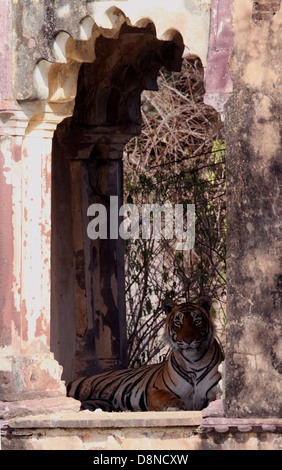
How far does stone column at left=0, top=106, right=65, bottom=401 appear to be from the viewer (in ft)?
30.2

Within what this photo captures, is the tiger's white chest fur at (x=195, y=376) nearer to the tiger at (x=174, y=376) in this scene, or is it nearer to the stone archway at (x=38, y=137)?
the tiger at (x=174, y=376)

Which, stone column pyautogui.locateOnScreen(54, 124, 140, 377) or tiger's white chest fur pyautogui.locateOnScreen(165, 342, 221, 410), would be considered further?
stone column pyautogui.locateOnScreen(54, 124, 140, 377)

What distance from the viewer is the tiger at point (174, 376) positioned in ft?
37.7

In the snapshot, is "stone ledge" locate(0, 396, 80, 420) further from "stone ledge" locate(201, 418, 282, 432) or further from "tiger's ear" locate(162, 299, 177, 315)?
"tiger's ear" locate(162, 299, 177, 315)

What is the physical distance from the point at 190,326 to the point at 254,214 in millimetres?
3225

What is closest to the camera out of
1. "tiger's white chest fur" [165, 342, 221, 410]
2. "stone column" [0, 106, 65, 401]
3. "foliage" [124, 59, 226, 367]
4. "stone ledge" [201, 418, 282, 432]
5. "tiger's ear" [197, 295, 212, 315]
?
"stone ledge" [201, 418, 282, 432]

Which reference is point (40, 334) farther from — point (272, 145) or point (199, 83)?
point (199, 83)

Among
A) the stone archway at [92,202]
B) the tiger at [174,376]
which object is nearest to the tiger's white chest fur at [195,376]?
the tiger at [174,376]

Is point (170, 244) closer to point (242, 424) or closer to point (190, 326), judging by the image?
point (190, 326)

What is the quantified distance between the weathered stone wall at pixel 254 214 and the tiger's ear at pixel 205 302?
10.4ft

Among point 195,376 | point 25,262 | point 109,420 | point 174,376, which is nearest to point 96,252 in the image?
point 174,376

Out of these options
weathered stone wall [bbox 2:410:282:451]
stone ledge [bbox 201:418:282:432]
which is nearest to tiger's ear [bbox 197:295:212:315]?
weathered stone wall [bbox 2:410:282:451]
